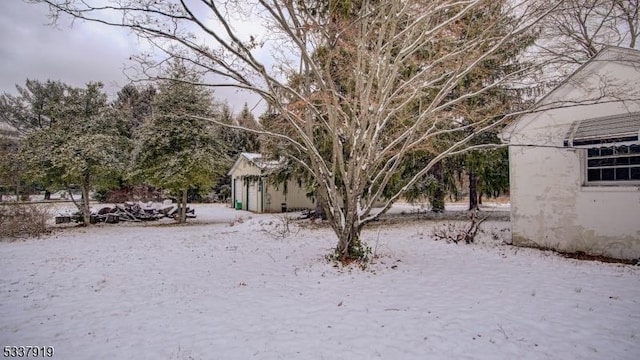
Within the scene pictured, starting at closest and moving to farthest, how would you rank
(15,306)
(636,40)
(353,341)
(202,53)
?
1. (353,341)
2. (15,306)
3. (202,53)
4. (636,40)

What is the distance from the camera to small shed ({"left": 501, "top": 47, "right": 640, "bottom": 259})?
732 cm

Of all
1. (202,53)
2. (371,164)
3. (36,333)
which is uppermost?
(202,53)

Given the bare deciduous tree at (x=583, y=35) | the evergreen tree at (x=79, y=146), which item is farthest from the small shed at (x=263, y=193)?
the bare deciduous tree at (x=583, y=35)

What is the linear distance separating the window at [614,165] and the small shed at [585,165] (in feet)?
0.05

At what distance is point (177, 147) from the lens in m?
16.8

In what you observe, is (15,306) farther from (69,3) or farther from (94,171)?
(94,171)

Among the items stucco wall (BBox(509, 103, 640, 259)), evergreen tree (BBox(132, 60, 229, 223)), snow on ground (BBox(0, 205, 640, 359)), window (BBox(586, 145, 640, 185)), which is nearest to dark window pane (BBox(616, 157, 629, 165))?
window (BBox(586, 145, 640, 185))

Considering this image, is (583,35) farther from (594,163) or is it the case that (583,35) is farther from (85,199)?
(85,199)

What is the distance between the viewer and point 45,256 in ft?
29.6

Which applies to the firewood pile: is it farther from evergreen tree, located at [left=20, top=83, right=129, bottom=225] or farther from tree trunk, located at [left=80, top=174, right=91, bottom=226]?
evergreen tree, located at [left=20, top=83, right=129, bottom=225]

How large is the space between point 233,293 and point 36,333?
8.41 ft

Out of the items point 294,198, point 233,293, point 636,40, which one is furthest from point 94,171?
point 636,40

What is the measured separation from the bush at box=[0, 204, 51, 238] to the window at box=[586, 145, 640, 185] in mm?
17864

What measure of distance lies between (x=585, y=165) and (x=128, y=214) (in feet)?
66.3
